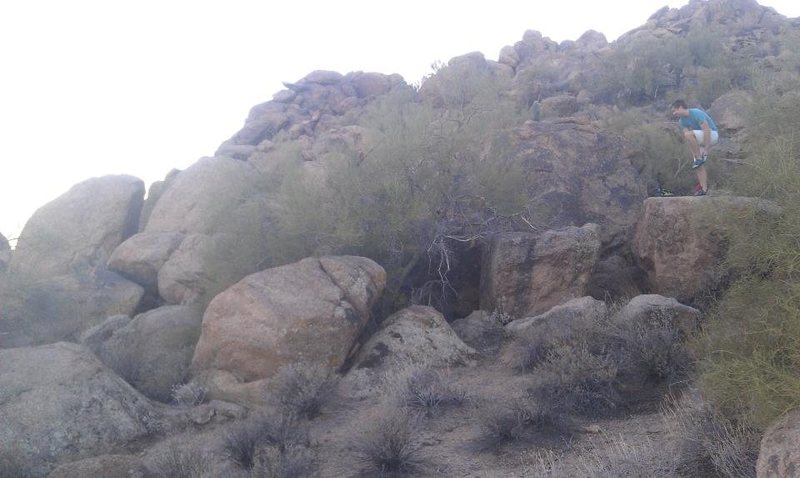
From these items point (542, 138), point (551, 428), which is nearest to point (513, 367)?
point (551, 428)

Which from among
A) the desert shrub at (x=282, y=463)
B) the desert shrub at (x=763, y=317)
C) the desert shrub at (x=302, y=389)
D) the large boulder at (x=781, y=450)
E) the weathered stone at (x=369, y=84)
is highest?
the weathered stone at (x=369, y=84)

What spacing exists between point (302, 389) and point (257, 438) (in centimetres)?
154

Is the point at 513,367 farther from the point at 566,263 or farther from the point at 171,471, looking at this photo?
the point at 171,471

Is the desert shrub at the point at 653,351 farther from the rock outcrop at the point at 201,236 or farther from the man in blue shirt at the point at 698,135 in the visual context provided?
the rock outcrop at the point at 201,236

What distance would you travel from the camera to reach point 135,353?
34.9ft

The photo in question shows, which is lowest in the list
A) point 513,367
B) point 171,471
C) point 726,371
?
point 513,367

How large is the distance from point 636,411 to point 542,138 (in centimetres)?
843

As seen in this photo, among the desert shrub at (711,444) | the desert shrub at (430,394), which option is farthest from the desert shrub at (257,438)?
the desert shrub at (711,444)

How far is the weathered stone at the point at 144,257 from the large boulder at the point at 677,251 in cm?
954

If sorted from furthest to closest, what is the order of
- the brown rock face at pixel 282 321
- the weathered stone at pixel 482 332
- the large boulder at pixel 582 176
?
1. the large boulder at pixel 582 176
2. the weathered stone at pixel 482 332
3. the brown rock face at pixel 282 321

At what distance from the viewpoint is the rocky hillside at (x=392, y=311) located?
667 centimetres

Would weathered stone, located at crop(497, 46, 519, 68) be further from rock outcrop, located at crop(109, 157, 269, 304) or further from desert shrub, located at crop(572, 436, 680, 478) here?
desert shrub, located at crop(572, 436, 680, 478)

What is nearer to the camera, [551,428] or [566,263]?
[551,428]

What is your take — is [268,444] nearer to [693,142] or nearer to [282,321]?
[282,321]
